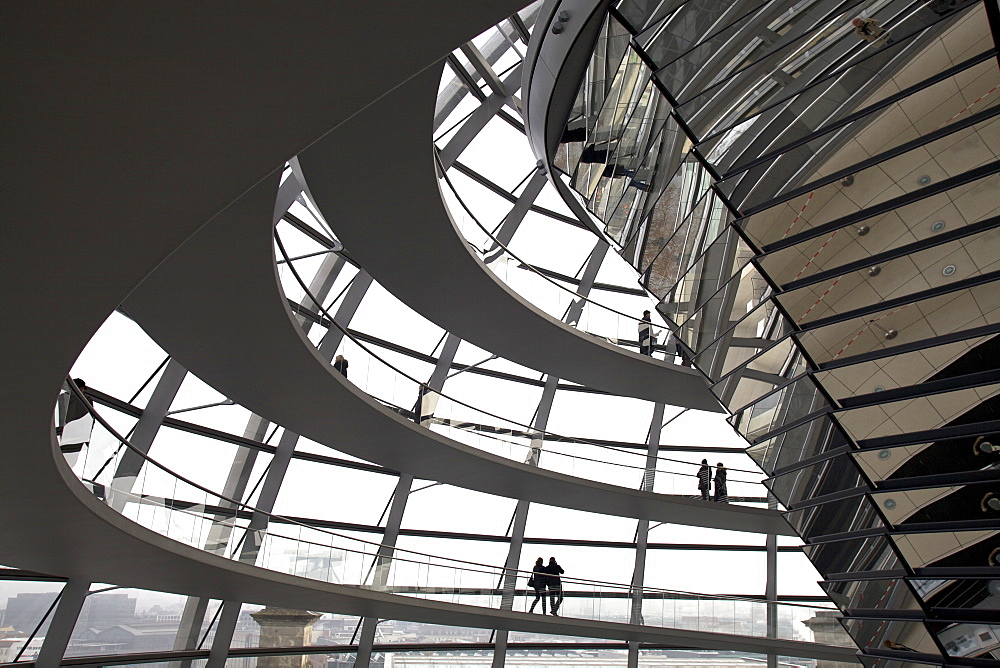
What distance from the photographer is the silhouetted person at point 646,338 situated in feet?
69.2

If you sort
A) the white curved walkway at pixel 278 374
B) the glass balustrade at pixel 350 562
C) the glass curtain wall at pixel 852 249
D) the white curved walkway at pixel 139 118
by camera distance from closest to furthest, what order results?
the white curved walkway at pixel 139 118 < the glass curtain wall at pixel 852 249 < the white curved walkway at pixel 278 374 < the glass balustrade at pixel 350 562

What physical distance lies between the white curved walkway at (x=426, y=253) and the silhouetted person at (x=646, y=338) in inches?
33.7

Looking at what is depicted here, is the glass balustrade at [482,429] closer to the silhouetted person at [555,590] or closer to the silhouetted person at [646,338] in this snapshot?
the silhouetted person at [555,590]

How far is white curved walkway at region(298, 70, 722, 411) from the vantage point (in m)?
→ 10.0

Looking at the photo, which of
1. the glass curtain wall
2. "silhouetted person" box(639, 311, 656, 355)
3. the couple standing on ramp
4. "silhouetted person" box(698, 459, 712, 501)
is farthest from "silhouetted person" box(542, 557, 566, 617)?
the glass curtain wall

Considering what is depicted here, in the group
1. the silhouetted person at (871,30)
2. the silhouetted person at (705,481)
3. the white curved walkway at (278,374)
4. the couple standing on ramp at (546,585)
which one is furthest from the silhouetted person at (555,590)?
the silhouetted person at (871,30)

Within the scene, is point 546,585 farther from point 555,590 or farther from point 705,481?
point 705,481

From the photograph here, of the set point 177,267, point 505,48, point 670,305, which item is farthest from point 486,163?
point 177,267

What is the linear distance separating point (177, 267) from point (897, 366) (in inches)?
345

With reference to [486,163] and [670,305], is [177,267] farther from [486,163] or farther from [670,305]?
[486,163]

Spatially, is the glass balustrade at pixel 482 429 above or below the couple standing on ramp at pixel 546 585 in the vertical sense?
above

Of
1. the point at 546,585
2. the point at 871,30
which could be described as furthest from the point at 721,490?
the point at 871,30

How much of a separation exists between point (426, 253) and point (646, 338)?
9.07 meters

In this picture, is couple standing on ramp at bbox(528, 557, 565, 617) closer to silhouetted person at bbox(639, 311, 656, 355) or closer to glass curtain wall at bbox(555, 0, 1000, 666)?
silhouetted person at bbox(639, 311, 656, 355)
